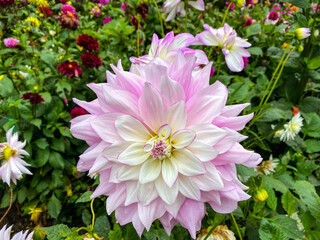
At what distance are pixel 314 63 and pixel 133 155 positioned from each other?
1.26 m

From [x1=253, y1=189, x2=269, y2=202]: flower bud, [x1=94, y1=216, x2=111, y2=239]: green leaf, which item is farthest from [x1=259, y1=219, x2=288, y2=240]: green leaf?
[x1=94, y1=216, x2=111, y2=239]: green leaf

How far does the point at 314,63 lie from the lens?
129 centimetres

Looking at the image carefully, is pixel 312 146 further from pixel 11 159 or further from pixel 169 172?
pixel 11 159

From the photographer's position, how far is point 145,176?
457 mm

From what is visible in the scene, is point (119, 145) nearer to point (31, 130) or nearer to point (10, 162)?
point (10, 162)

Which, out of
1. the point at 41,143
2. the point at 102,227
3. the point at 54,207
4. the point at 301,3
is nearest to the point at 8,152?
the point at 41,143

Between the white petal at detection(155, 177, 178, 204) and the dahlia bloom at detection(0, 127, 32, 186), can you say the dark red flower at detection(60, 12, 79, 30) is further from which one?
the white petal at detection(155, 177, 178, 204)

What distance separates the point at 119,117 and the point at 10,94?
4.13ft

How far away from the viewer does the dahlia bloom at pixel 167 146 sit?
43 centimetres

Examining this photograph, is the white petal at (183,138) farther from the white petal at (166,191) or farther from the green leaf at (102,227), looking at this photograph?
the green leaf at (102,227)

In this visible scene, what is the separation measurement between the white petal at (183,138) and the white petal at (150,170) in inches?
2.1

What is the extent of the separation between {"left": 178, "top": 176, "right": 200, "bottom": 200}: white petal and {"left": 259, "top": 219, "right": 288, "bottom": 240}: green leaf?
0.23 meters

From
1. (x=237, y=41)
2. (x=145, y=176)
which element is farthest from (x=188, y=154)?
(x=237, y=41)

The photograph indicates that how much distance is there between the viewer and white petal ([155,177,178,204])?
17.0 inches
